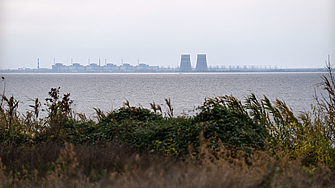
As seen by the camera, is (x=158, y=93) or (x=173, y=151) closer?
(x=173, y=151)

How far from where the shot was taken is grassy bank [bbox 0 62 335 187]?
144 inches

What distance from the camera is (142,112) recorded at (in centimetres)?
863

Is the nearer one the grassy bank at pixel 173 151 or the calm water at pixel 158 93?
the grassy bank at pixel 173 151

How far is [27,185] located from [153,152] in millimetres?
2350

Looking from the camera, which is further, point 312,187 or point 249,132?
point 249,132

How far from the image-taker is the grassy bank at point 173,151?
3.65 meters

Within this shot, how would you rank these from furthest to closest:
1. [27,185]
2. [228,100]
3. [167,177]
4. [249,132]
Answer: [228,100]
[249,132]
[27,185]
[167,177]

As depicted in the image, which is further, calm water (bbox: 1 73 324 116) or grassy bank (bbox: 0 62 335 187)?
calm water (bbox: 1 73 324 116)

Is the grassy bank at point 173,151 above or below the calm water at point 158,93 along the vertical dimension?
above

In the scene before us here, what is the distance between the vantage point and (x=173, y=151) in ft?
19.6

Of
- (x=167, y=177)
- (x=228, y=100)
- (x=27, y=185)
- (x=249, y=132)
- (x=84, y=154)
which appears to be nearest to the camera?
(x=167, y=177)

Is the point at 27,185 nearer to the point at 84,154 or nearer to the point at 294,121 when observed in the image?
the point at 84,154

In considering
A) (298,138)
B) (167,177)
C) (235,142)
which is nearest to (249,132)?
(235,142)

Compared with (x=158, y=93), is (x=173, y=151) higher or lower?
higher
